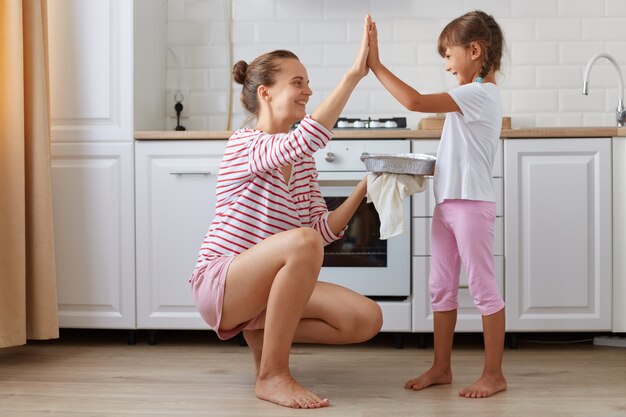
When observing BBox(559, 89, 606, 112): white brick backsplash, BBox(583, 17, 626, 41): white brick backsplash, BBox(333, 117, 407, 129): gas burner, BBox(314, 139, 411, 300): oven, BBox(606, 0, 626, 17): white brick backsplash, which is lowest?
BBox(314, 139, 411, 300): oven

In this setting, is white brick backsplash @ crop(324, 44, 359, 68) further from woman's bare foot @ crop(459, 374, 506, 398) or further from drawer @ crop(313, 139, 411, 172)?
woman's bare foot @ crop(459, 374, 506, 398)

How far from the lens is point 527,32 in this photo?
3.61 m

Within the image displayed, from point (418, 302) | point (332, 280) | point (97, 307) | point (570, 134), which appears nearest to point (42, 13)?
point (97, 307)

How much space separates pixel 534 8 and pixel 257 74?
1.79 metres

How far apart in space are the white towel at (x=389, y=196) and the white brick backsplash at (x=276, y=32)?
1.59m

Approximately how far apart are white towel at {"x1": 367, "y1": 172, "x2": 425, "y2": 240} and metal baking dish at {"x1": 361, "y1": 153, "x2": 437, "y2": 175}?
0.02 meters

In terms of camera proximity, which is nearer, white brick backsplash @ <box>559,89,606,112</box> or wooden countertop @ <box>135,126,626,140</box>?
wooden countertop @ <box>135,126,626,140</box>

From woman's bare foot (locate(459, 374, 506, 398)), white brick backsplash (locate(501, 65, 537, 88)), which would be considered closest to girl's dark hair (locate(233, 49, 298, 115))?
woman's bare foot (locate(459, 374, 506, 398))

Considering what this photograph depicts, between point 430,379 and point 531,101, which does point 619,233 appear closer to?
point 531,101

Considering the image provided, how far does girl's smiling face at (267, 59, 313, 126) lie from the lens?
2273 mm

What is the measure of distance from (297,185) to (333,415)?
0.69 meters

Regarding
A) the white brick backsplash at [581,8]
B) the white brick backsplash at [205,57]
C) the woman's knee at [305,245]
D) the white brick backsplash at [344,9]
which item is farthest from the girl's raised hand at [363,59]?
the white brick backsplash at [581,8]

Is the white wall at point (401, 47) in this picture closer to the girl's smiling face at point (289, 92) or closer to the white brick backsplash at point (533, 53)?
the white brick backsplash at point (533, 53)

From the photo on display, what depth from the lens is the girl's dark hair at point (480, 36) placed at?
7.48ft
